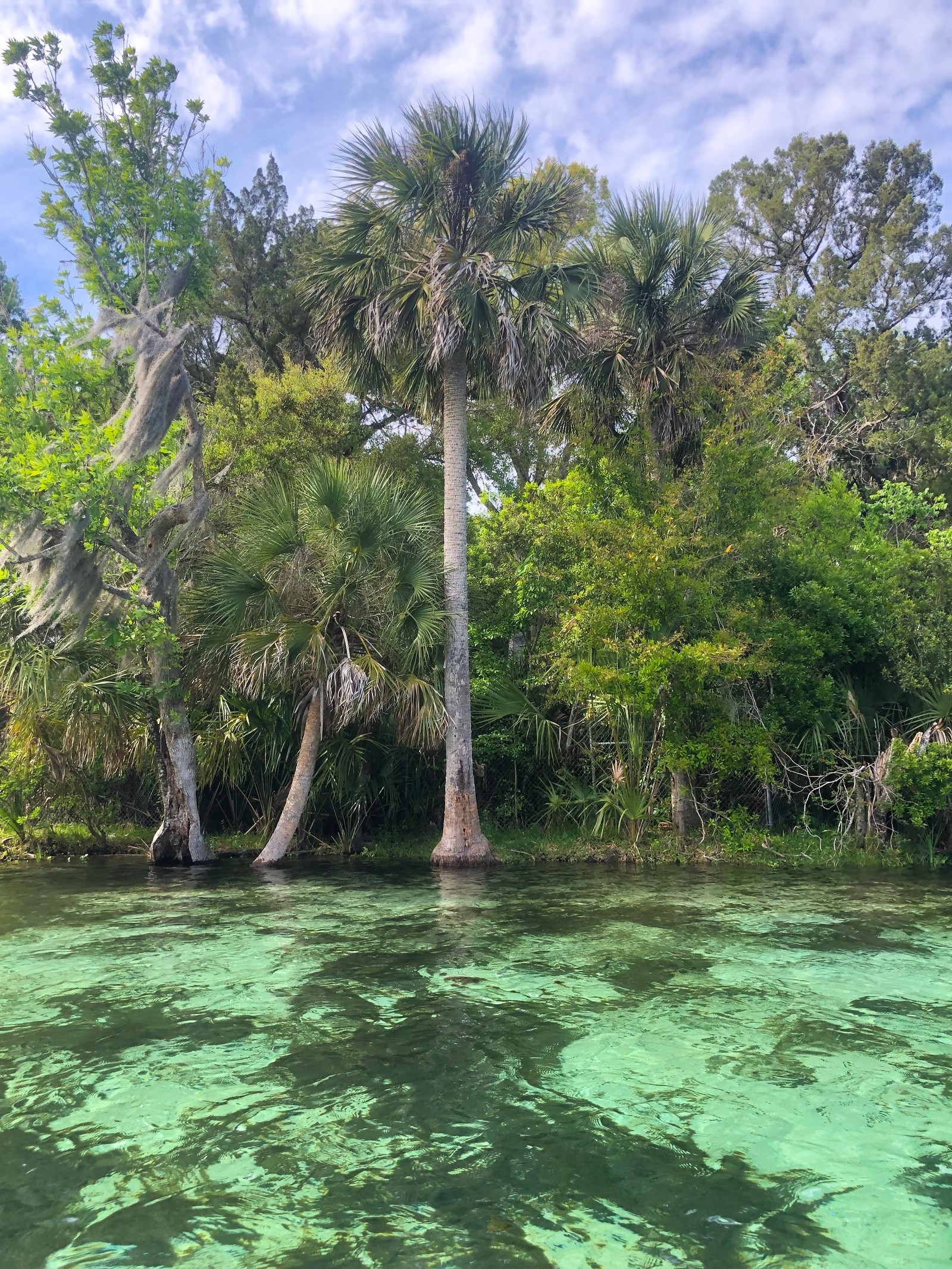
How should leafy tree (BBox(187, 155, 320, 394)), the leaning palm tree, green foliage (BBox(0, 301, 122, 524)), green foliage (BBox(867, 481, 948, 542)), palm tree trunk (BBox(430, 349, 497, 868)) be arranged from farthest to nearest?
1. leafy tree (BBox(187, 155, 320, 394))
2. green foliage (BBox(867, 481, 948, 542))
3. palm tree trunk (BBox(430, 349, 497, 868))
4. the leaning palm tree
5. green foliage (BBox(0, 301, 122, 524))

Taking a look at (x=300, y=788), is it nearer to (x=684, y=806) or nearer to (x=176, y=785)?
(x=176, y=785)

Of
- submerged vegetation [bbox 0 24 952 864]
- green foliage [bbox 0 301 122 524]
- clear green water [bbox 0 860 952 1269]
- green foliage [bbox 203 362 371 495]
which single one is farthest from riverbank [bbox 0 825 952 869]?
green foliage [bbox 203 362 371 495]

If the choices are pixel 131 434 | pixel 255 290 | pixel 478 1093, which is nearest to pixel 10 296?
pixel 255 290

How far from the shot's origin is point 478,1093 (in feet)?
14.4

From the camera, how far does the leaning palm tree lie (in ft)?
40.8

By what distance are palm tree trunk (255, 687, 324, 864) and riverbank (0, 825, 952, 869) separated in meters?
1.03

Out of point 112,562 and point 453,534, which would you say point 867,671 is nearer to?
point 453,534

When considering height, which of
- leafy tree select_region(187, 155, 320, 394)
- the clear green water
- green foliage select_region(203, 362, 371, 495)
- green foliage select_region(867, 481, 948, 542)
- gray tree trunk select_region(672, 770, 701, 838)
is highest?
leafy tree select_region(187, 155, 320, 394)

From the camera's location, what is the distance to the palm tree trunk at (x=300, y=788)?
12688mm

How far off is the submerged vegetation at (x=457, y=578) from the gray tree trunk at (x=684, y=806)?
0.15 feet

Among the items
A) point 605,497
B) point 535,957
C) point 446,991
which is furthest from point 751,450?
point 446,991

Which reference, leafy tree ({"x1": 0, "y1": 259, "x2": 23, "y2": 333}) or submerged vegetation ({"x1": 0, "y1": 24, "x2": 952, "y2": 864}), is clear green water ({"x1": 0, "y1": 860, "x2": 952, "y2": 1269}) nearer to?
submerged vegetation ({"x1": 0, "y1": 24, "x2": 952, "y2": 864})

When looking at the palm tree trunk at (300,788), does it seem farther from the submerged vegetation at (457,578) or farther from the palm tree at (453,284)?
the palm tree at (453,284)

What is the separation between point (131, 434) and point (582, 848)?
345 inches
